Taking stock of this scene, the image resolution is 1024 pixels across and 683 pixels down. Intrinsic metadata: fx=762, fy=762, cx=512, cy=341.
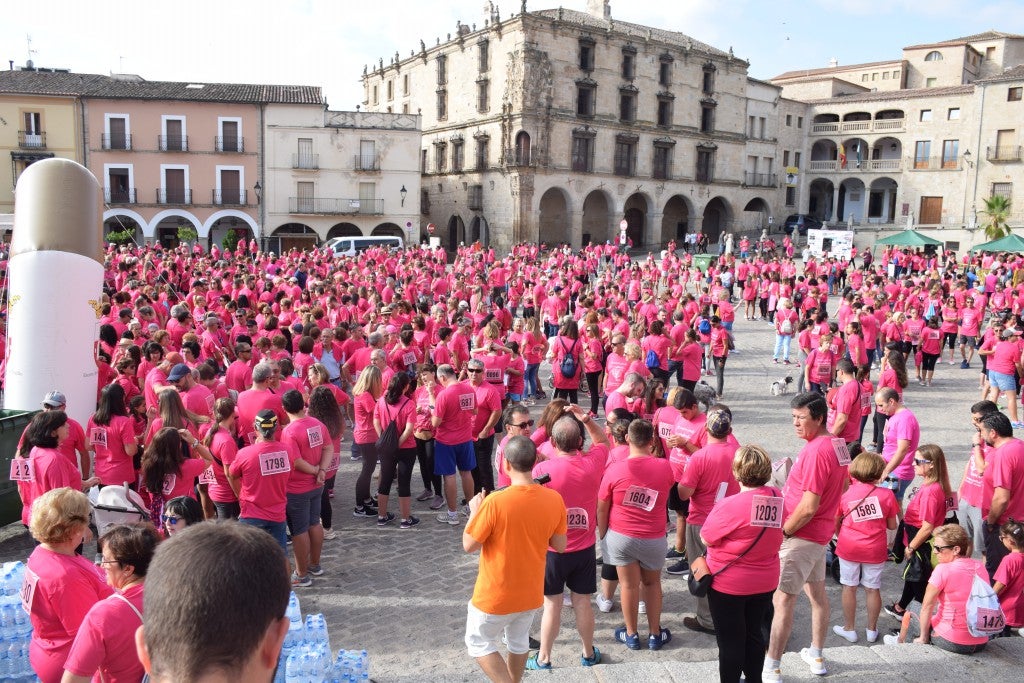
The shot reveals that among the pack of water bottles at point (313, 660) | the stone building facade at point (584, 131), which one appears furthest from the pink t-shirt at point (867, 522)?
the stone building facade at point (584, 131)

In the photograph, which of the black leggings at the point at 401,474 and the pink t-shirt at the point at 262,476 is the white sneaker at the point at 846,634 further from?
the pink t-shirt at the point at 262,476

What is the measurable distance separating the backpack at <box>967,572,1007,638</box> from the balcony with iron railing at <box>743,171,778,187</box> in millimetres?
48986

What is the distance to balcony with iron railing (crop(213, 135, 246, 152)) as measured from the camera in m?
39.2

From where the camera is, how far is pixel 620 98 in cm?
4397

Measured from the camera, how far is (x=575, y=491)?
17.2 feet

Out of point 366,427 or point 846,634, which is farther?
point 366,427

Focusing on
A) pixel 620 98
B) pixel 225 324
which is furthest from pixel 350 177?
pixel 225 324

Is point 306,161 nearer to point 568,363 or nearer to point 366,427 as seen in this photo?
point 568,363

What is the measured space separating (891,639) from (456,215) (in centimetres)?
4240

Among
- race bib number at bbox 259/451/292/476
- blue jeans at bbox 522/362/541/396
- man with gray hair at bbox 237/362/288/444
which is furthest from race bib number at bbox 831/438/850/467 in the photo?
blue jeans at bbox 522/362/541/396

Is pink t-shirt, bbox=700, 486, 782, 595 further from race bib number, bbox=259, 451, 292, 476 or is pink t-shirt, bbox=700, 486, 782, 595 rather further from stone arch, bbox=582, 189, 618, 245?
stone arch, bbox=582, 189, 618, 245

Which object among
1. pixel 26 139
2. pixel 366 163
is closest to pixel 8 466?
pixel 366 163

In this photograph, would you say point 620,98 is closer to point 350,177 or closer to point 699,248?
point 699,248

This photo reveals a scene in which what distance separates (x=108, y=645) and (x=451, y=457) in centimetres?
505
